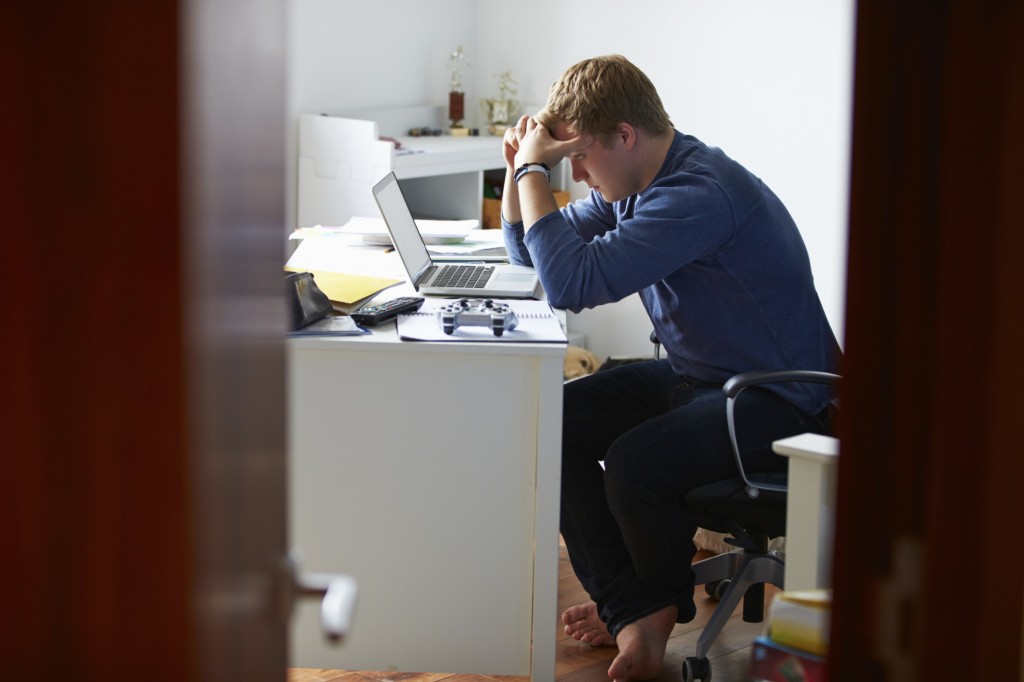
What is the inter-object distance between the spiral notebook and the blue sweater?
0.21ft

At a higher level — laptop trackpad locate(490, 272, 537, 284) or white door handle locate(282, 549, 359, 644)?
laptop trackpad locate(490, 272, 537, 284)

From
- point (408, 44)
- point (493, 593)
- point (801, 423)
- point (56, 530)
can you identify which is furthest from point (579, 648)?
point (408, 44)

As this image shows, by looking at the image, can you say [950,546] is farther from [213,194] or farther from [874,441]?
[213,194]

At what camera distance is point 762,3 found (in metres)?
3.52

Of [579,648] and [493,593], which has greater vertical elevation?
[493,593]

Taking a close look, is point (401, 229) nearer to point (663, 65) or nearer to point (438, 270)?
point (438, 270)

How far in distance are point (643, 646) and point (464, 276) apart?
86 centimetres

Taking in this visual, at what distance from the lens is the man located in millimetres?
2137

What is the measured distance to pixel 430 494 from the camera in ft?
7.14

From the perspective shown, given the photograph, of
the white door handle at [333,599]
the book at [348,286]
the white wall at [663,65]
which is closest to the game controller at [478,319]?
the book at [348,286]

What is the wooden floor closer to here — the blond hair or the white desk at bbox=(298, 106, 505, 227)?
the blond hair

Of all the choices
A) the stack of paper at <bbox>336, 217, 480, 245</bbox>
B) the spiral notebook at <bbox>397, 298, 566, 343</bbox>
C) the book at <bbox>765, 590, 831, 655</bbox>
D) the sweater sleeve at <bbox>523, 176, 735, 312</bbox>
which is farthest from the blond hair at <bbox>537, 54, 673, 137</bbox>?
the book at <bbox>765, 590, 831, 655</bbox>

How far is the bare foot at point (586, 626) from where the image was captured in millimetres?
2443

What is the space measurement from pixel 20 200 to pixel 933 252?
1.59 ft
